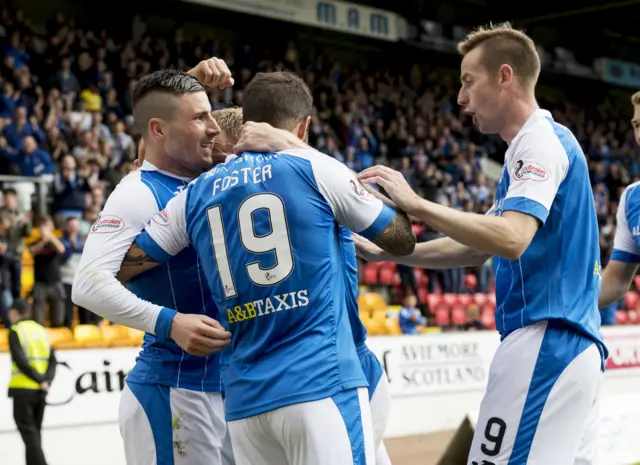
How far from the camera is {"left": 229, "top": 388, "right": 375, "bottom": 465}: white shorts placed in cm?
306

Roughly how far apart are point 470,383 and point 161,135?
9.17 metres

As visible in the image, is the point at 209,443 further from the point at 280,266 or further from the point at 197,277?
the point at 280,266

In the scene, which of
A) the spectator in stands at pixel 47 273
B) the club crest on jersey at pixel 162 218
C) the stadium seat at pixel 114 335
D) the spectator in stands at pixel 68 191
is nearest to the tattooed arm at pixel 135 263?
the club crest on jersey at pixel 162 218

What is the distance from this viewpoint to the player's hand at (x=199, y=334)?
10.8ft

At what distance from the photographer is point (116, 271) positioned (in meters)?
3.59

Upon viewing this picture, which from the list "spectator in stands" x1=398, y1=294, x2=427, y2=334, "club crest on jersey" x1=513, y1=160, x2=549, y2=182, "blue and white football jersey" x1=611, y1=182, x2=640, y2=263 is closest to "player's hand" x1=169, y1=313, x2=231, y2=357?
"club crest on jersey" x1=513, y1=160, x2=549, y2=182

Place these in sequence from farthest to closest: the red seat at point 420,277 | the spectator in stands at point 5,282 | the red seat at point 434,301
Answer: the red seat at point 420,277 < the red seat at point 434,301 < the spectator in stands at point 5,282

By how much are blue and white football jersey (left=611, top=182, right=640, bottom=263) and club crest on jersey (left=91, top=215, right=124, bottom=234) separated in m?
2.94

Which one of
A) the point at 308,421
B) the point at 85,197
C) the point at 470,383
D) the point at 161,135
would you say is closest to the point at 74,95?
the point at 85,197

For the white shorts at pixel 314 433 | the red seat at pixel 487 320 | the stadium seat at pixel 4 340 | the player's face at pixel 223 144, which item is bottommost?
the red seat at pixel 487 320

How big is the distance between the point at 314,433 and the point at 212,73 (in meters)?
1.98

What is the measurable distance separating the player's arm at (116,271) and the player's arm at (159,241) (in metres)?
0.05

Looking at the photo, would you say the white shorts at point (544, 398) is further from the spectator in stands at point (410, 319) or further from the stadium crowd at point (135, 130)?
the spectator in stands at point (410, 319)

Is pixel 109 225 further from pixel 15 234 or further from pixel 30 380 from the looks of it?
pixel 15 234
